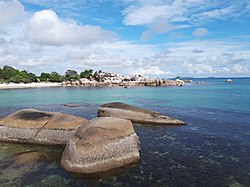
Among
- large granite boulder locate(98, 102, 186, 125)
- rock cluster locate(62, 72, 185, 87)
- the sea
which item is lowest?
the sea

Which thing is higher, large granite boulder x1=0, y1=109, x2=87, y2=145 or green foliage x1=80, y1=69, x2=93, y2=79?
green foliage x1=80, y1=69, x2=93, y2=79

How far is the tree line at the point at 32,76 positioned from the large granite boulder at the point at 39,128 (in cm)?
11282

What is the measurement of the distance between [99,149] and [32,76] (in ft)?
451

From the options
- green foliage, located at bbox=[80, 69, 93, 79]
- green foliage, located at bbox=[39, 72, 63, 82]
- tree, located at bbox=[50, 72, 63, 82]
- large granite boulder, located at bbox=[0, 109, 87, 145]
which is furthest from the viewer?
green foliage, located at bbox=[80, 69, 93, 79]

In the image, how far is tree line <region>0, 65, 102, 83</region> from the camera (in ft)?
413

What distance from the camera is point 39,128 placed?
68.8ft

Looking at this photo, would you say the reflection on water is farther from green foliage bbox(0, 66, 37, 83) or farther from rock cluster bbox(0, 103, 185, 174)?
green foliage bbox(0, 66, 37, 83)

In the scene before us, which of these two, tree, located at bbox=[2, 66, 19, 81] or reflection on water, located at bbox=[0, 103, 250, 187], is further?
tree, located at bbox=[2, 66, 19, 81]

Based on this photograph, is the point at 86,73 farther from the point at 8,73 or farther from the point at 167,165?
the point at 167,165

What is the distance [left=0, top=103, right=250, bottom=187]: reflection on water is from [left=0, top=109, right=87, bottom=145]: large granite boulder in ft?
2.68

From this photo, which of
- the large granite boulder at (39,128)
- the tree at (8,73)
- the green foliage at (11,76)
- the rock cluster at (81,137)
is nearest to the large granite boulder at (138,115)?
the rock cluster at (81,137)

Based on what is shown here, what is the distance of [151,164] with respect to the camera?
1616 centimetres

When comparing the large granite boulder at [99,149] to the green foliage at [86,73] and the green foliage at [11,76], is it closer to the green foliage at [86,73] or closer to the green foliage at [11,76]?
the green foliage at [11,76]

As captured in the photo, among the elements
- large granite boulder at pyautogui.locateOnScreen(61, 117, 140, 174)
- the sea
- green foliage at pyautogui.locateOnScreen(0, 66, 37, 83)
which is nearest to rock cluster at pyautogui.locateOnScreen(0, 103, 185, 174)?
large granite boulder at pyautogui.locateOnScreen(61, 117, 140, 174)
